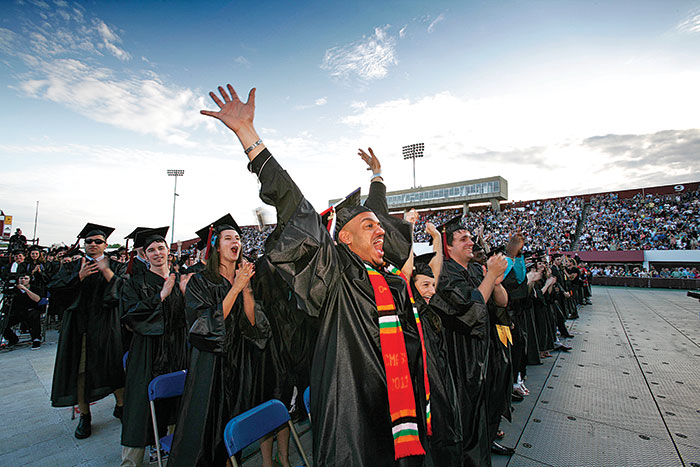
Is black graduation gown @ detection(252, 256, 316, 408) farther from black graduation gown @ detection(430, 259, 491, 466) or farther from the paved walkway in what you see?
the paved walkway

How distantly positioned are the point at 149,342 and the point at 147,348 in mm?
56

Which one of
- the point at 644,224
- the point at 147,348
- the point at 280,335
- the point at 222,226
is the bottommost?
the point at 147,348

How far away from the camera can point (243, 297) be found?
2.73 m

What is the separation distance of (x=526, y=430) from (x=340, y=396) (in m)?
3.40

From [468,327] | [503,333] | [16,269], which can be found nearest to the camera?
[468,327]

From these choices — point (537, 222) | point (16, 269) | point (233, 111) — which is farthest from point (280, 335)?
point (537, 222)

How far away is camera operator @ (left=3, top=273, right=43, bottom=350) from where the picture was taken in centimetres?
712

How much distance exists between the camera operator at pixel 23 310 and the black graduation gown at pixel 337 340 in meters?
8.59

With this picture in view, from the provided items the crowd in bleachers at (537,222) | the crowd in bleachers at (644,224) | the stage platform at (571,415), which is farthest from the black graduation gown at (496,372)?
the crowd in bleachers at (644,224)

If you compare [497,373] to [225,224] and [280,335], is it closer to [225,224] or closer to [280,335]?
[280,335]

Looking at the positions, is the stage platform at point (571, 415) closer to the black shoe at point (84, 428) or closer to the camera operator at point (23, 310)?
the black shoe at point (84, 428)

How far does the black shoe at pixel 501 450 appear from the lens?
3272 millimetres

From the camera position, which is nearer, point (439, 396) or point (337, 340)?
point (337, 340)

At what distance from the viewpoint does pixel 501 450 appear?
10.8 ft
